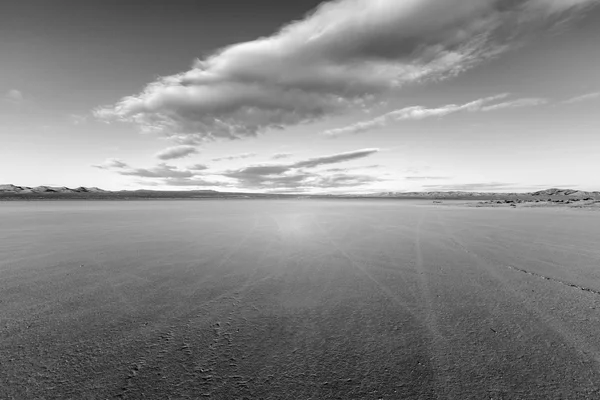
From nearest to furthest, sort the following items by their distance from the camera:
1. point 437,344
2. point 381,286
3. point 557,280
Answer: point 437,344
point 381,286
point 557,280

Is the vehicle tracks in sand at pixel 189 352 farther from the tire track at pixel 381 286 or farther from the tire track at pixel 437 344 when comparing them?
the tire track at pixel 381 286

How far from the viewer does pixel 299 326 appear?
349 cm

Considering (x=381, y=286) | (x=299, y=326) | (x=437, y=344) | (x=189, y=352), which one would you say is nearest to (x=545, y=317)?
(x=437, y=344)

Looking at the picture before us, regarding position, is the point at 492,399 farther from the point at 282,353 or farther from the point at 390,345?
the point at 282,353

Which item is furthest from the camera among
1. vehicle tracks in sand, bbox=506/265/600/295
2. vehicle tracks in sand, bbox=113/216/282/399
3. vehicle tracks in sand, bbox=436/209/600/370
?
vehicle tracks in sand, bbox=506/265/600/295

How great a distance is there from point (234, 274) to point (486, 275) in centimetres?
521

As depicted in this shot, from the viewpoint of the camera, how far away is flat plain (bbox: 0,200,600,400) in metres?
2.39

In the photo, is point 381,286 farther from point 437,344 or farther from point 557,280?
point 557,280

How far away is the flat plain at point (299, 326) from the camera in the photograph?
94.1 inches

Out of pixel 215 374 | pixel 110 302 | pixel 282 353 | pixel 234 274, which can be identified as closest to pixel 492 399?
pixel 282 353

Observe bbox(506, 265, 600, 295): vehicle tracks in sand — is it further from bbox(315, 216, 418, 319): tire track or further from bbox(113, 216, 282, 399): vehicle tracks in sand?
bbox(113, 216, 282, 399): vehicle tracks in sand

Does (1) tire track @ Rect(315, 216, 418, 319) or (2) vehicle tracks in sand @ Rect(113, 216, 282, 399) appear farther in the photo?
(1) tire track @ Rect(315, 216, 418, 319)

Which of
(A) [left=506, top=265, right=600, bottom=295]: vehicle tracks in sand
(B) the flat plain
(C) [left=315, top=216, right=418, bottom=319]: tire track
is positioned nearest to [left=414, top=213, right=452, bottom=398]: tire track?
(B) the flat plain

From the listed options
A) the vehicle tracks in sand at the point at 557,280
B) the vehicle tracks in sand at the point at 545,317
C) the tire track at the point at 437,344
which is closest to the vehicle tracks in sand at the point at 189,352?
the tire track at the point at 437,344
